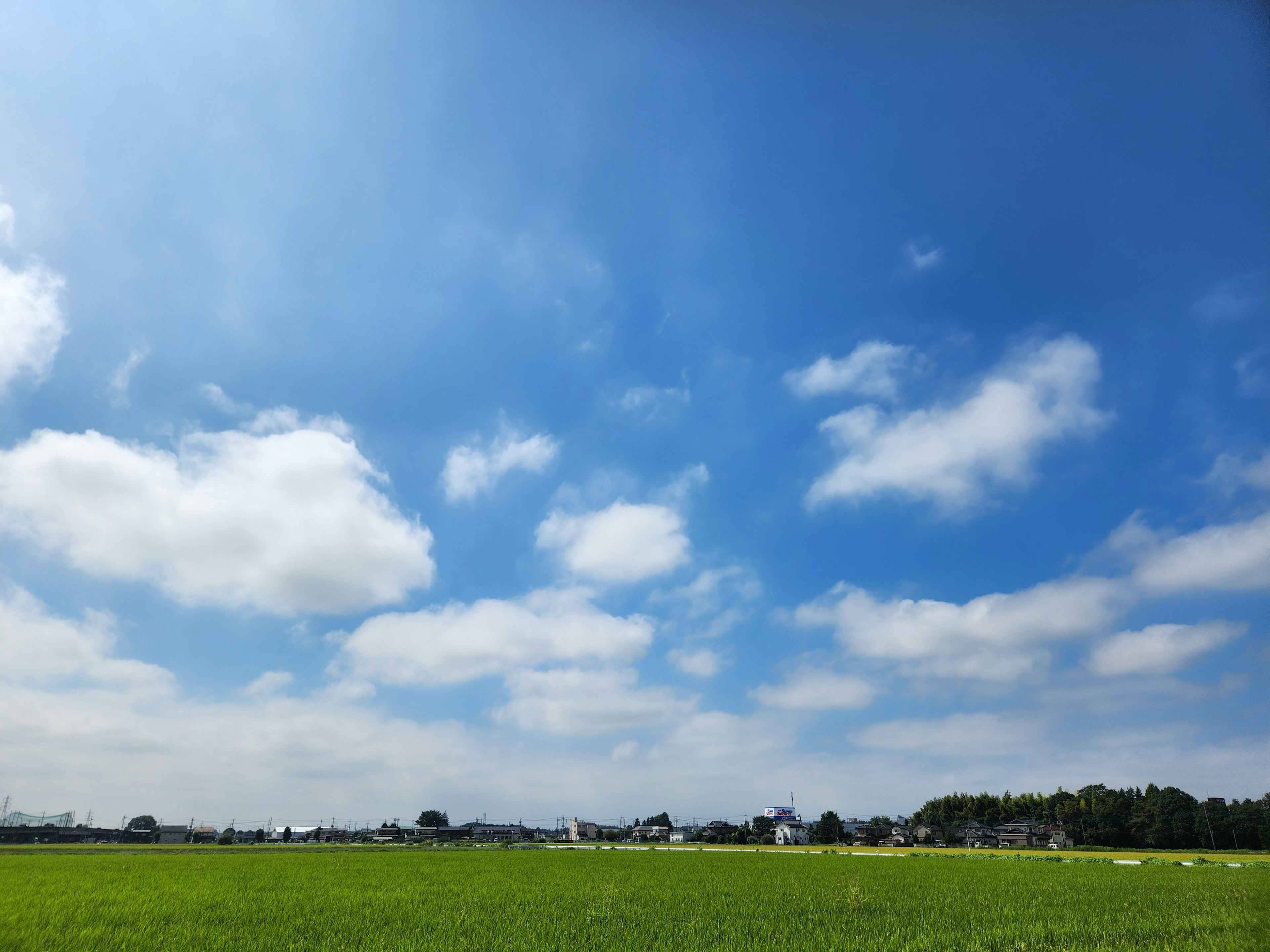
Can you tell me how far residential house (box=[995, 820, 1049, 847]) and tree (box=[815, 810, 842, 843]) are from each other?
929 inches

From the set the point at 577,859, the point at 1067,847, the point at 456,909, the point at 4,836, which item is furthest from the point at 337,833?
the point at 456,909

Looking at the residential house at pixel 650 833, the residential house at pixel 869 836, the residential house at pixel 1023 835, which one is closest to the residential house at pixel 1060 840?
the residential house at pixel 1023 835

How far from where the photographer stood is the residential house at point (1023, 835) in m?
89.1

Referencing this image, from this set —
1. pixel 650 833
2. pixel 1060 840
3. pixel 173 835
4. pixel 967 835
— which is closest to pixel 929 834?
pixel 967 835

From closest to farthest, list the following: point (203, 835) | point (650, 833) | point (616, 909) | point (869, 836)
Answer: point (616, 909) < point (869, 836) < point (203, 835) < point (650, 833)

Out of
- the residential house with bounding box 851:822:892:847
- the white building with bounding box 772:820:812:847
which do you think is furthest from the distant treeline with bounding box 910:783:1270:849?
the white building with bounding box 772:820:812:847

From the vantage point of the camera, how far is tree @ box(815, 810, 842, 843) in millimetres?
102812

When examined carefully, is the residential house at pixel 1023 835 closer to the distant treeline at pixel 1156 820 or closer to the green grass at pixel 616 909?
the distant treeline at pixel 1156 820

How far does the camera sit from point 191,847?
227ft

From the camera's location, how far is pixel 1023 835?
91.2 meters

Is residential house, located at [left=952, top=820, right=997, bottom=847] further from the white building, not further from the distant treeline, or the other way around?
the white building

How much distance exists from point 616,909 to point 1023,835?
101688mm

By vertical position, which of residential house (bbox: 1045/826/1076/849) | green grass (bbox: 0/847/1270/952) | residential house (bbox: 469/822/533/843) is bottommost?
residential house (bbox: 469/822/533/843)

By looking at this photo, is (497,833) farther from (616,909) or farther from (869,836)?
(616,909)
